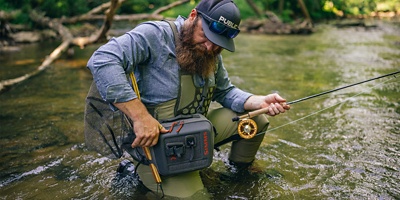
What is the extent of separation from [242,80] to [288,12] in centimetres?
1732

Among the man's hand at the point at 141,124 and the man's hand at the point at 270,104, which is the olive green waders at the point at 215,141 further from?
the man's hand at the point at 141,124

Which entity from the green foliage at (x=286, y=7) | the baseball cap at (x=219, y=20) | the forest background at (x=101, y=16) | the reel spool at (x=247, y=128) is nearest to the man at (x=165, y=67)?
the baseball cap at (x=219, y=20)

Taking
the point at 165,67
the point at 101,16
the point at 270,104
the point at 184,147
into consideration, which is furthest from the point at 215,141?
the point at 101,16

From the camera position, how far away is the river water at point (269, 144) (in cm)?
312

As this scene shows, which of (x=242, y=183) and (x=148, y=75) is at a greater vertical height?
(x=148, y=75)

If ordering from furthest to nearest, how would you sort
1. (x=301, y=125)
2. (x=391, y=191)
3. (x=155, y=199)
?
(x=301, y=125) < (x=391, y=191) < (x=155, y=199)

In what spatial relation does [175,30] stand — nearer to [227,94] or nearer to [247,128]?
[227,94]

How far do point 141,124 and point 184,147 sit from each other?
1.02ft

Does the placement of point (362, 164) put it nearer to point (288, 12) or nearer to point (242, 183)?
point (242, 183)

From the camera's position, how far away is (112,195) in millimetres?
2992

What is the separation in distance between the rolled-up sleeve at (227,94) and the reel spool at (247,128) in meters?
0.15

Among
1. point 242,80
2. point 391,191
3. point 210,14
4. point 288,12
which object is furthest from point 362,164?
point 288,12

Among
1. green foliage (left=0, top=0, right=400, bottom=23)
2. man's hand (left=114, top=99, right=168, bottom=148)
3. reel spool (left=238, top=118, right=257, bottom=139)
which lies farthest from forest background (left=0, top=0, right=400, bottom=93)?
reel spool (left=238, top=118, right=257, bottom=139)

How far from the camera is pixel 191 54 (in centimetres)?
273
